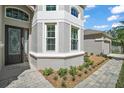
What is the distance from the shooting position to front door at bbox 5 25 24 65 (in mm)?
11148

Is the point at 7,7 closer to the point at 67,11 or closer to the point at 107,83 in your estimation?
the point at 67,11

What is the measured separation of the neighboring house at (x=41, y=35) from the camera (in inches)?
412

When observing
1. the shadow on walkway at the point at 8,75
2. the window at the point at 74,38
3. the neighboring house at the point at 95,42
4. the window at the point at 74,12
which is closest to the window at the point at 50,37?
the window at the point at 74,38

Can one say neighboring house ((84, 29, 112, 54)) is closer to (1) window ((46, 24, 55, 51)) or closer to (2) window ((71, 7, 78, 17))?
(2) window ((71, 7, 78, 17))

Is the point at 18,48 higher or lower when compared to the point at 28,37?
lower

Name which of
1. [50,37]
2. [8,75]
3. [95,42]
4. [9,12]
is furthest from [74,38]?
[95,42]

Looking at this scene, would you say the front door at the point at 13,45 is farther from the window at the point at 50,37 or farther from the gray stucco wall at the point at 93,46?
the gray stucco wall at the point at 93,46

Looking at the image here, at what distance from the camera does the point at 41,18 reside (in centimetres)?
1048

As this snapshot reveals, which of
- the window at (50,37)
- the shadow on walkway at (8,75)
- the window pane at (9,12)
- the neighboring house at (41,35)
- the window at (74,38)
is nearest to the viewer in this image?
the shadow on walkway at (8,75)

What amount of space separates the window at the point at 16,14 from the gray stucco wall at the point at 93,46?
1375cm
